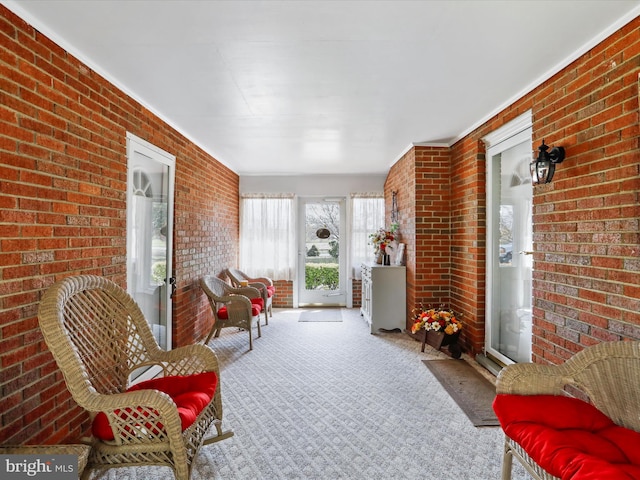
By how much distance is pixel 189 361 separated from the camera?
79.5 inches

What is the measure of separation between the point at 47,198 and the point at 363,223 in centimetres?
462

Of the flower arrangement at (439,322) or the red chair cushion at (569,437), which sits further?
the flower arrangement at (439,322)

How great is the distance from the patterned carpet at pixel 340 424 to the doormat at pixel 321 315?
1.38 meters

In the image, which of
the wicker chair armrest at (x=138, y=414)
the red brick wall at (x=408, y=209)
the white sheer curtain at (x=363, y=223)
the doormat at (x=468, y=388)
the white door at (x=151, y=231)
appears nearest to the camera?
the wicker chair armrest at (x=138, y=414)

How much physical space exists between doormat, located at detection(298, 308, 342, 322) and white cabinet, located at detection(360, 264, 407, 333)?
34.3 inches

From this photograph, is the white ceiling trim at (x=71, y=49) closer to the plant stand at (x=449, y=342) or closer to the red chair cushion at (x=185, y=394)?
the red chair cushion at (x=185, y=394)

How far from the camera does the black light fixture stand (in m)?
2.15

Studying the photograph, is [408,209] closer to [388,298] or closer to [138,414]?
[388,298]

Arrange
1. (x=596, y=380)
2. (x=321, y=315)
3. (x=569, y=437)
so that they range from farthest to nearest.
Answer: (x=321, y=315)
(x=596, y=380)
(x=569, y=437)

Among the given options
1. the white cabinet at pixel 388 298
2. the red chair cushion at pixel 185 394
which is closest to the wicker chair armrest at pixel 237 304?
the white cabinet at pixel 388 298

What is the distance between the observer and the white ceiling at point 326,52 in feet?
5.33

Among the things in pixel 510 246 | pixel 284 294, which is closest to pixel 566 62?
pixel 510 246

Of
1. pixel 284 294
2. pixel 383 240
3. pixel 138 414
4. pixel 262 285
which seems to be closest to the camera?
pixel 138 414

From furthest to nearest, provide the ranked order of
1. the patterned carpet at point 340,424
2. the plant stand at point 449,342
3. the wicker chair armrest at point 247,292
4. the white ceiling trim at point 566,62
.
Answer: the wicker chair armrest at point 247,292, the plant stand at point 449,342, the patterned carpet at point 340,424, the white ceiling trim at point 566,62
